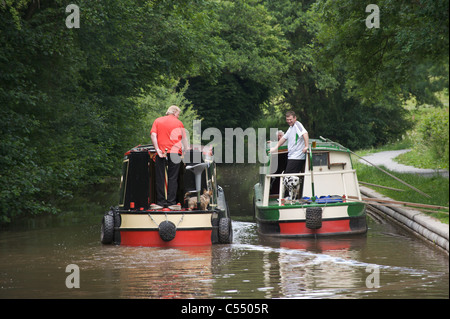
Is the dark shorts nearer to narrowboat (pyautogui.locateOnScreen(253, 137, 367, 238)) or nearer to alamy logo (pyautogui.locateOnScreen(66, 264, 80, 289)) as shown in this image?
narrowboat (pyautogui.locateOnScreen(253, 137, 367, 238))

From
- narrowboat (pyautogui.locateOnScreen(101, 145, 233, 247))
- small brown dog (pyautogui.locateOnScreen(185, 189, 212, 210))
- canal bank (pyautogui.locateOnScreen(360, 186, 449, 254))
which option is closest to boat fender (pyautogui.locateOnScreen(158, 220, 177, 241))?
narrowboat (pyautogui.locateOnScreen(101, 145, 233, 247))

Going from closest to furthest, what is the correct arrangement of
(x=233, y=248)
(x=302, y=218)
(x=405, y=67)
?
(x=233, y=248) < (x=302, y=218) < (x=405, y=67)

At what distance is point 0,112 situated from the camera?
1569cm

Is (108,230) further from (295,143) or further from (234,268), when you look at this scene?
(295,143)

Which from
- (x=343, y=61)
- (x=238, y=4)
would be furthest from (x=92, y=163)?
(x=238, y=4)

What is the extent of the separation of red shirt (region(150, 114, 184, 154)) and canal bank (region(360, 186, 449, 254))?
4.47 m

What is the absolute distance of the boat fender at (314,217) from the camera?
13453 millimetres

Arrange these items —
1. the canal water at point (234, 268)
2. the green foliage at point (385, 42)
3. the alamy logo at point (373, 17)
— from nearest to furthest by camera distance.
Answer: the canal water at point (234, 268), the green foliage at point (385, 42), the alamy logo at point (373, 17)

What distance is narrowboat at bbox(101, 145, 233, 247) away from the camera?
12.6 meters

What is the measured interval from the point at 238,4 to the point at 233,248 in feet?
113

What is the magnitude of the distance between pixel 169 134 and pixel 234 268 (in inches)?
137

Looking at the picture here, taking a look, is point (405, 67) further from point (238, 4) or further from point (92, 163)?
point (238, 4)

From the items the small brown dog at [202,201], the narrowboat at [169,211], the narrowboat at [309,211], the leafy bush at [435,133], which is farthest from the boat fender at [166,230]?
the leafy bush at [435,133]

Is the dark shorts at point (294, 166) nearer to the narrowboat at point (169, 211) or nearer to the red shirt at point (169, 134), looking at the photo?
the narrowboat at point (169, 211)
